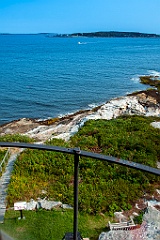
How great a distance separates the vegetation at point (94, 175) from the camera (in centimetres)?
852

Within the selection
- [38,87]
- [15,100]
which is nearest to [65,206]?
[15,100]

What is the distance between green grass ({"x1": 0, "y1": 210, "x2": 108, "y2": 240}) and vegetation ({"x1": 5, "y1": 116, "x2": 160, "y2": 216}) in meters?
0.45

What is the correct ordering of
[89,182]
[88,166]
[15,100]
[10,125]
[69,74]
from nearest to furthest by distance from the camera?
[89,182] < [88,166] < [10,125] < [15,100] < [69,74]

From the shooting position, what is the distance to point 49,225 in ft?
23.9

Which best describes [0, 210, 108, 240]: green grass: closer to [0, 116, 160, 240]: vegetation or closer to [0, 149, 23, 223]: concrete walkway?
[0, 116, 160, 240]: vegetation

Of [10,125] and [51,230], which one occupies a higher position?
[51,230]

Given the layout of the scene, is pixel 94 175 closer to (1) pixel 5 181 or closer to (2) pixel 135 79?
(1) pixel 5 181

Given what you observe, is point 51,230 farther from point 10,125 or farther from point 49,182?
point 10,125

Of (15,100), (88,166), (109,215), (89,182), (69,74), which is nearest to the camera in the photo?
(109,215)

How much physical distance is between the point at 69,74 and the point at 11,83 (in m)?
11.3

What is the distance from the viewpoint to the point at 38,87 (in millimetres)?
39062

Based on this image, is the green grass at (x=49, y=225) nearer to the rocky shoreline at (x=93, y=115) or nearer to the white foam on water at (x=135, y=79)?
the rocky shoreline at (x=93, y=115)

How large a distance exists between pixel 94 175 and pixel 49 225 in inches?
113

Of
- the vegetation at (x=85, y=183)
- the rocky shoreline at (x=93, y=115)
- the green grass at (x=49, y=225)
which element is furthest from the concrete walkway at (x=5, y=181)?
the rocky shoreline at (x=93, y=115)
